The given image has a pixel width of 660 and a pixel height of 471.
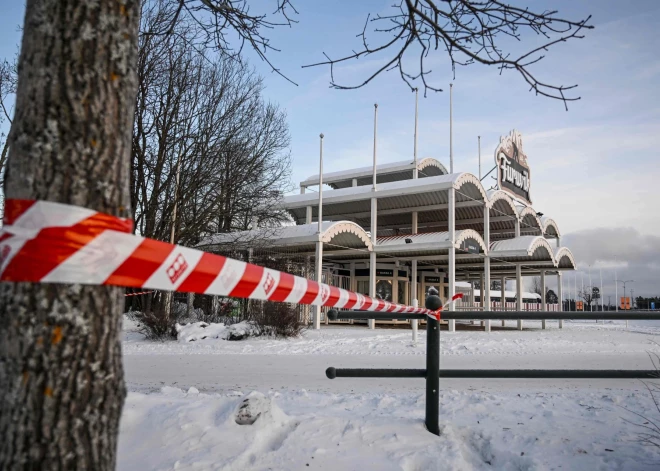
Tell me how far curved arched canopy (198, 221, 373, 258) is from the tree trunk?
1925 cm

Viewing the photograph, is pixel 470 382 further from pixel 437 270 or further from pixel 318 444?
pixel 437 270

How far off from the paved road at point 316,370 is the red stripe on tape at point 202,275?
511 cm

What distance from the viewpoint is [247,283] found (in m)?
2.43

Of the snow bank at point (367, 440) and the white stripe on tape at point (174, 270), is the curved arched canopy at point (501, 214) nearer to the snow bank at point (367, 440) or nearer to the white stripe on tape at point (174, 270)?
the snow bank at point (367, 440)

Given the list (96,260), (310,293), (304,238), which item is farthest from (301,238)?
(96,260)

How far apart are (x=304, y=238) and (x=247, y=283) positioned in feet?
64.1

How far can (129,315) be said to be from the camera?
60.0 feet

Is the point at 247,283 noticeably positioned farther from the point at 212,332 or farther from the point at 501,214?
the point at 501,214

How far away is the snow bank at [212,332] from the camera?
1479 centimetres

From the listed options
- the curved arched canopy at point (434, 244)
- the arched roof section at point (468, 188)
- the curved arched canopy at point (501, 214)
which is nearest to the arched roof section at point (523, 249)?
the curved arched canopy at point (434, 244)

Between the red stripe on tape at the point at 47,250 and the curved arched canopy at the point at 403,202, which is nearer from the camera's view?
the red stripe on tape at the point at 47,250

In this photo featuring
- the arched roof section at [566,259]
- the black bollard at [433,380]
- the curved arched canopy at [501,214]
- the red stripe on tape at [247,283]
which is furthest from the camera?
the arched roof section at [566,259]

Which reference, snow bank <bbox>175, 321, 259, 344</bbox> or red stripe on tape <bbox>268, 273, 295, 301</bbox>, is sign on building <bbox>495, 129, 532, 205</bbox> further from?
red stripe on tape <bbox>268, 273, 295, 301</bbox>

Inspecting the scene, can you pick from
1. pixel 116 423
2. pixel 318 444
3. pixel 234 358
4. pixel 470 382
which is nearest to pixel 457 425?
pixel 318 444
